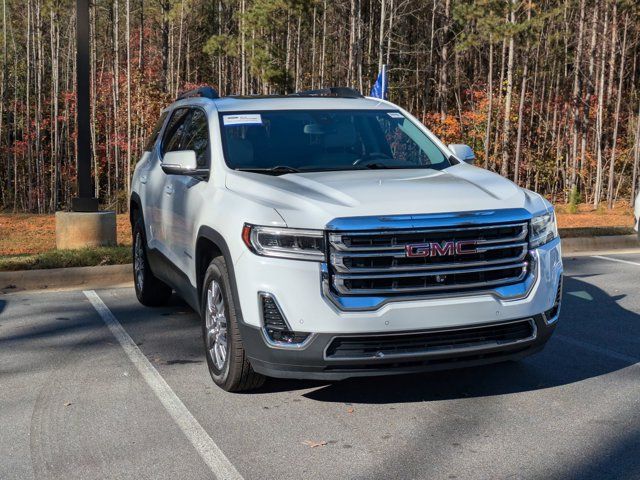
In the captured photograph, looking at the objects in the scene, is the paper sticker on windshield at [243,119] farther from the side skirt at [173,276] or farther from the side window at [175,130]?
the side skirt at [173,276]

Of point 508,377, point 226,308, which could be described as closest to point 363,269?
point 226,308

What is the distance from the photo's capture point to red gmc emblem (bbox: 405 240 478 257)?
4.66 m

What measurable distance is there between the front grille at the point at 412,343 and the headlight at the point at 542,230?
22.2 inches

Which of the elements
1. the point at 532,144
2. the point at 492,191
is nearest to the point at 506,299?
the point at 492,191

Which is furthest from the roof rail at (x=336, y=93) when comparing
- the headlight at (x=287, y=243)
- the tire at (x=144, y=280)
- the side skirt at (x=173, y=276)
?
the headlight at (x=287, y=243)

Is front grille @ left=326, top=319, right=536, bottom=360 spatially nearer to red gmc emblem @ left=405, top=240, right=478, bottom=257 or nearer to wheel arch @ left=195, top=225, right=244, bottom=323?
red gmc emblem @ left=405, top=240, right=478, bottom=257

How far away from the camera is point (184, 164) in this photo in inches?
229

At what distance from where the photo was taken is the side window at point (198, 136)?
6.27m

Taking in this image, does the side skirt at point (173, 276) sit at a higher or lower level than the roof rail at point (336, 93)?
lower

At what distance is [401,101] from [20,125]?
2138 cm

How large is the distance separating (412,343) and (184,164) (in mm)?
2140

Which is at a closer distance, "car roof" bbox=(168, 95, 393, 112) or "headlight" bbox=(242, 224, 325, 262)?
"headlight" bbox=(242, 224, 325, 262)

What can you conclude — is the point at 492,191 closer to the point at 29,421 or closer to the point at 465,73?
the point at 29,421

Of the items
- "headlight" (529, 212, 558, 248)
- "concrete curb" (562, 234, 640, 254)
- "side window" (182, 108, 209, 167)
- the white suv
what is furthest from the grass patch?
"concrete curb" (562, 234, 640, 254)
